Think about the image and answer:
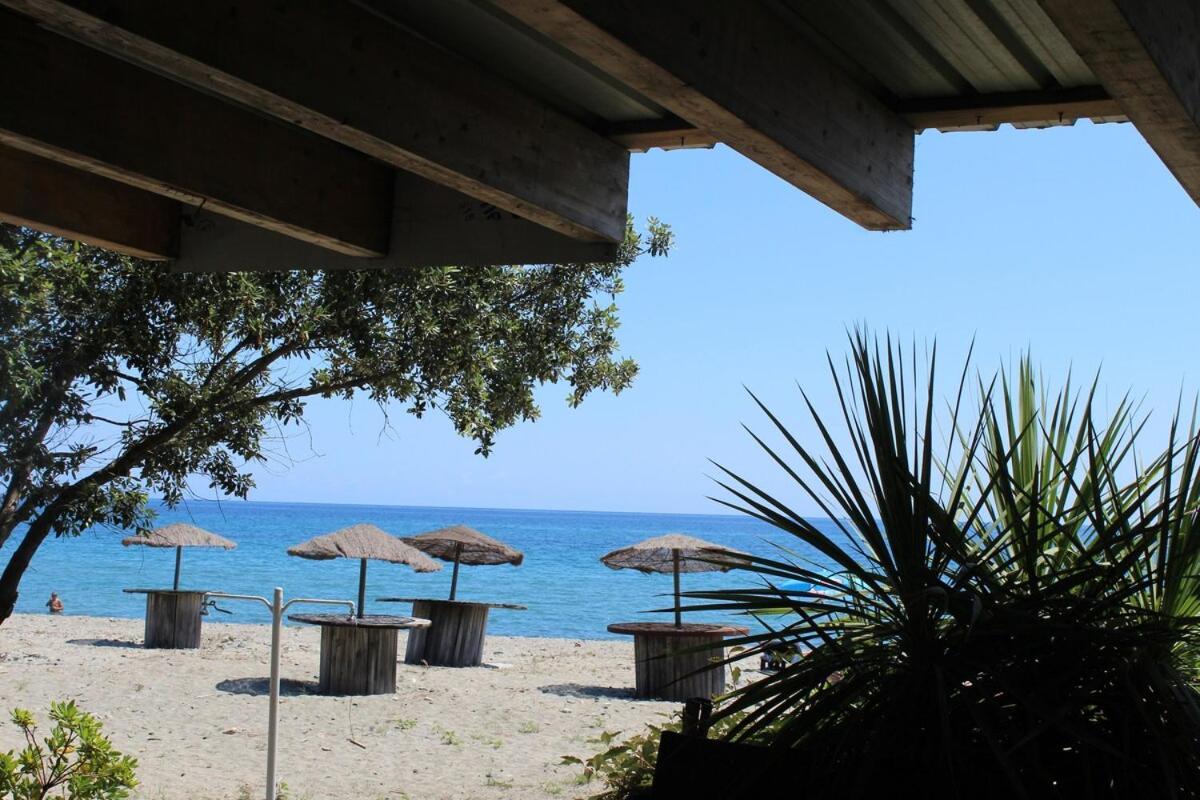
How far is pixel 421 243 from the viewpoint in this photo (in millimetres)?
3219

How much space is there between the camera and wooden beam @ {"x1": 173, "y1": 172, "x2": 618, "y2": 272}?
3.02 metres

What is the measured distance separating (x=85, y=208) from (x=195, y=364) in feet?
9.21

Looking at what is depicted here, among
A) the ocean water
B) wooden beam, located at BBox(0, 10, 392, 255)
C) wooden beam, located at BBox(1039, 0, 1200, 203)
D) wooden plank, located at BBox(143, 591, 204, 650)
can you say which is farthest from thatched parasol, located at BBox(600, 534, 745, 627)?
the ocean water

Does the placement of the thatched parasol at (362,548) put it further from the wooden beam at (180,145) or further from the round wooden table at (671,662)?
the wooden beam at (180,145)

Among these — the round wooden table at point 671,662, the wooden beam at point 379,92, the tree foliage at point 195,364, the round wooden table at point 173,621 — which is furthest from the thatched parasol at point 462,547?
the wooden beam at point 379,92

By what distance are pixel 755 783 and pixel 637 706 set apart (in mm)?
9008

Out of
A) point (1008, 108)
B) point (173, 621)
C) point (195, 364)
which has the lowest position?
point (173, 621)

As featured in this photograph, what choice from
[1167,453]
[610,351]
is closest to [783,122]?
[1167,453]

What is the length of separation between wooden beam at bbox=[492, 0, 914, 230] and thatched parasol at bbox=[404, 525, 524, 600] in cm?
1266

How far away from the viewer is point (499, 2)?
1662 mm

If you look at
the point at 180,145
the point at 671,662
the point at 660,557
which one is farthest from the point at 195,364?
the point at 660,557

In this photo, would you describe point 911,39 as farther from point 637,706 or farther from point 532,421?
point 637,706

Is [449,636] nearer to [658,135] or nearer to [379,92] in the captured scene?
[658,135]

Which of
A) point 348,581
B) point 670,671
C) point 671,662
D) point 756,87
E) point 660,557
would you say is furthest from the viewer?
point 348,581
